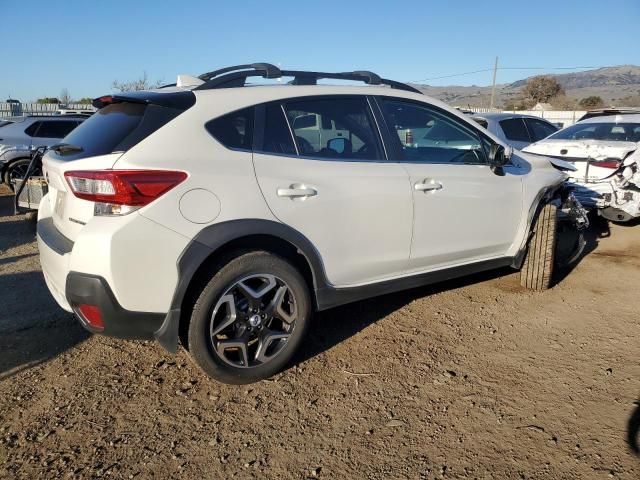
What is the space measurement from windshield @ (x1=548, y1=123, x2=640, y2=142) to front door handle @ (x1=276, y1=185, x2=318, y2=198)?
6126 millimetres

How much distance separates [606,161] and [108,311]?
652cm

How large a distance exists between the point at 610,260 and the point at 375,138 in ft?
12.3

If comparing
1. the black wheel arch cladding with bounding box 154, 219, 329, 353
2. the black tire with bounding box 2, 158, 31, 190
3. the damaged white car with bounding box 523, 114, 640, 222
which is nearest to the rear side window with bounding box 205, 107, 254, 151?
the black wheel arch cladding with bounding box 154, 219, 329, 353

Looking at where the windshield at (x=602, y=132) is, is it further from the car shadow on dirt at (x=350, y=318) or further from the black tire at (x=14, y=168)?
the black tire at (x=14, y=168)

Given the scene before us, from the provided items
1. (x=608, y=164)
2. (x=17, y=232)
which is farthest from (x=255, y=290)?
(x=608, y=164)

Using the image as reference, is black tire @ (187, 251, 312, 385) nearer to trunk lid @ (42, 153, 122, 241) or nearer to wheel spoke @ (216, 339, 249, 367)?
wheel spoke @ (216, 339, 249, 367)

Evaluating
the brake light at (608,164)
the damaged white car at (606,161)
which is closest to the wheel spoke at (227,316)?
the damaged white car at (606,161)

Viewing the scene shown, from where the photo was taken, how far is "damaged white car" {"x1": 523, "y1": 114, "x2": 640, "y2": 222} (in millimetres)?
6328

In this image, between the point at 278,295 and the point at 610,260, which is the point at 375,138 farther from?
the point at 610,260

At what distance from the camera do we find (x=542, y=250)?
4.47 meters

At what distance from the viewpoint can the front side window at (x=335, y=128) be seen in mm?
3201

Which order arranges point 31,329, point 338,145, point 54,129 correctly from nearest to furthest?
point 338,145 < point 31,329 < point 54,129

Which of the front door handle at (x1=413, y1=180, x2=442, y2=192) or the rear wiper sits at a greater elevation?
the rear wiper

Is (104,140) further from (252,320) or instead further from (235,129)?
(252,320)
